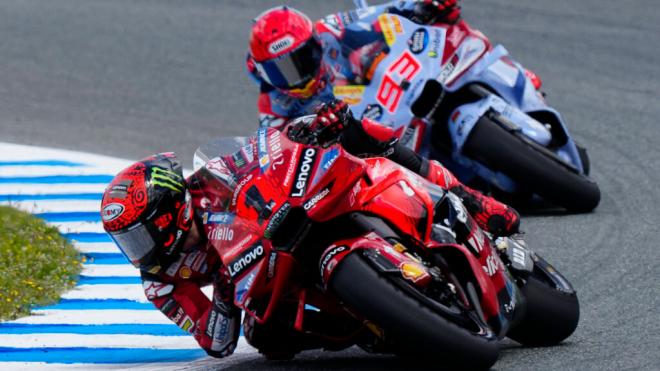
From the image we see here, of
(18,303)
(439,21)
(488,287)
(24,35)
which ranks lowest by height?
(24,35)

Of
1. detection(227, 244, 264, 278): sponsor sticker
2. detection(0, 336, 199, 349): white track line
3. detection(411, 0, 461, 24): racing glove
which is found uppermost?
detection(227, 244, 264, 278): sponsor sticker

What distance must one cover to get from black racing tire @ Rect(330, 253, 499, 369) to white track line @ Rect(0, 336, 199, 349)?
192cm

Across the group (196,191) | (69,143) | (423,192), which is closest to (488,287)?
(423,192)

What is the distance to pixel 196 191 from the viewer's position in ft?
18.3

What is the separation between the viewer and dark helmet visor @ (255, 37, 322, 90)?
757 centimetres

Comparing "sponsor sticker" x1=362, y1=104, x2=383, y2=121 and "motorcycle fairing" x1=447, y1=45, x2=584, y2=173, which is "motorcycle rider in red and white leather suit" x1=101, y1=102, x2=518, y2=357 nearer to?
"sponsor sticker" x1=362, y1=104, x2=383, y2=121

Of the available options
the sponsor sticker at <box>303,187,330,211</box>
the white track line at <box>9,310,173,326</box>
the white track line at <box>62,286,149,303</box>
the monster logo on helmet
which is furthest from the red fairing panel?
the white track line at <box>62,286,149,303</box>

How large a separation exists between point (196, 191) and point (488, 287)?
1.34 meters

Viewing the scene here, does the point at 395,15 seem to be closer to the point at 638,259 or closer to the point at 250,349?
the point at 638,259

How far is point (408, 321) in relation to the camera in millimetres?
4641

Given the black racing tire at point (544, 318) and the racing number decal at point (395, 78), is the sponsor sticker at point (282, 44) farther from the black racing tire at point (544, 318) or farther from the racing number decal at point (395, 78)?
the black racing tire at point (544, 318)

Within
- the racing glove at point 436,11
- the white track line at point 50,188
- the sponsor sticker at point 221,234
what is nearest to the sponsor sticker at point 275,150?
the sponsor sticker at point 221,234

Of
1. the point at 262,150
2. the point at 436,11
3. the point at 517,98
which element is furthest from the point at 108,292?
the point at 517,98

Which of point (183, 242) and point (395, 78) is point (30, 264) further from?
point (395, 78)
